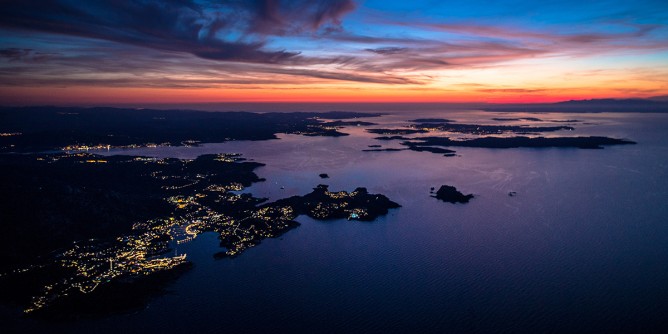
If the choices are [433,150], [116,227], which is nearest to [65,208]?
[116,227]

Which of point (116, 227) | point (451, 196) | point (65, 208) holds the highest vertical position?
point (65, 208)

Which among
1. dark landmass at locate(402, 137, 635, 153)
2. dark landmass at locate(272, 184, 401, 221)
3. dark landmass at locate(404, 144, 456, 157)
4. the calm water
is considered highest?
dark landmass at locate(402, 137, 635, 153)

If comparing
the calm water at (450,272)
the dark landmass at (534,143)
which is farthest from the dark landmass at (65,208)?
the dark landmass at (534,143)

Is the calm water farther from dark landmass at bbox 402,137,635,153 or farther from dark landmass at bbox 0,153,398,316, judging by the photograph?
dark landmass at bbox 402,137,635,153

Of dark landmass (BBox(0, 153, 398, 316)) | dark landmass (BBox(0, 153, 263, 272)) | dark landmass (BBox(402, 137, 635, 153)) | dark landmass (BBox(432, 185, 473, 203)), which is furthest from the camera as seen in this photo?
dark landmass (BBox(402, 137, 635, 153))

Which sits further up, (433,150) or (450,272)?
(433,150)

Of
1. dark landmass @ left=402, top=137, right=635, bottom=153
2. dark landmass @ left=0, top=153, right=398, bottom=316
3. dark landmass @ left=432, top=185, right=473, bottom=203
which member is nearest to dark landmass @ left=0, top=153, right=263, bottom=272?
dark landmass @ left=0, top=153, right=398, bottom=316

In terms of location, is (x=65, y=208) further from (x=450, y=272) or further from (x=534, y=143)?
(x=534, y=143)
